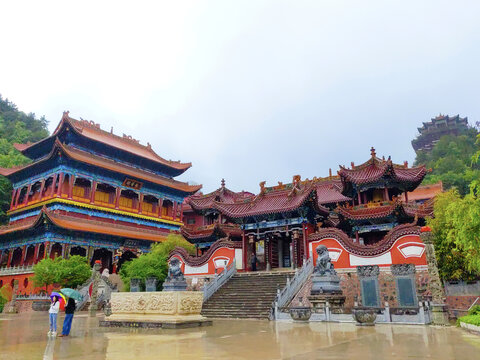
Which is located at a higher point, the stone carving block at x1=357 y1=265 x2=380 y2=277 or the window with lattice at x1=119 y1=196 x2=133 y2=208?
the window with lattice at x1=119 y1=196 x2=133 y2=208

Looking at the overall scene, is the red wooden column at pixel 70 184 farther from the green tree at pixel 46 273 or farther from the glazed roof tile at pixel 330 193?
the glazed roof tile at pixel 330 193

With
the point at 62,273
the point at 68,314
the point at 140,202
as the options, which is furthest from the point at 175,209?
the point at 68,314

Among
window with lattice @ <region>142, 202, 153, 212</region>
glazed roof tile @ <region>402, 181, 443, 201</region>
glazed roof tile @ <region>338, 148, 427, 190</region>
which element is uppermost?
glazed roof tile @ <region>402, 181, 443, 201</region>

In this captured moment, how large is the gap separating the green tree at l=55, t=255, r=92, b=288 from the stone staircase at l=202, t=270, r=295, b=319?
37.1ft

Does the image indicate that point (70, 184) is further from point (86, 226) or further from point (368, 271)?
point (368, 271)

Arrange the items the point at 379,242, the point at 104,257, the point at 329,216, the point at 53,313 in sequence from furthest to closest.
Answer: the point at 104,257 → the point at 329,216 → the point at 379,242 → the point at 53,313

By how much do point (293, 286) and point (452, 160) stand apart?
4806cm

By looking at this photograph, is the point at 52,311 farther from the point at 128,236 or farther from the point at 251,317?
the point at 128,236

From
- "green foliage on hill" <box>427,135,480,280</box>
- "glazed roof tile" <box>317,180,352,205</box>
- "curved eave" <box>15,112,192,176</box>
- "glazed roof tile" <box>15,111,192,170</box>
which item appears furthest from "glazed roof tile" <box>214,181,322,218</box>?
"glazed roof tile" <box>15,111,192,170</box>

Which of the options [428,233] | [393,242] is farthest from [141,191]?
[428,233]

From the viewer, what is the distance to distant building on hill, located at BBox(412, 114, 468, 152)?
68625 mm

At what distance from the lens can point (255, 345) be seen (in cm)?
773

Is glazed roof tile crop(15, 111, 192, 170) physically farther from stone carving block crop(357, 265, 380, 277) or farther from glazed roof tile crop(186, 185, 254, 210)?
stone carving block crop(357, 265, 380, 277)

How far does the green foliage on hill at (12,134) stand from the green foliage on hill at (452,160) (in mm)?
50210
